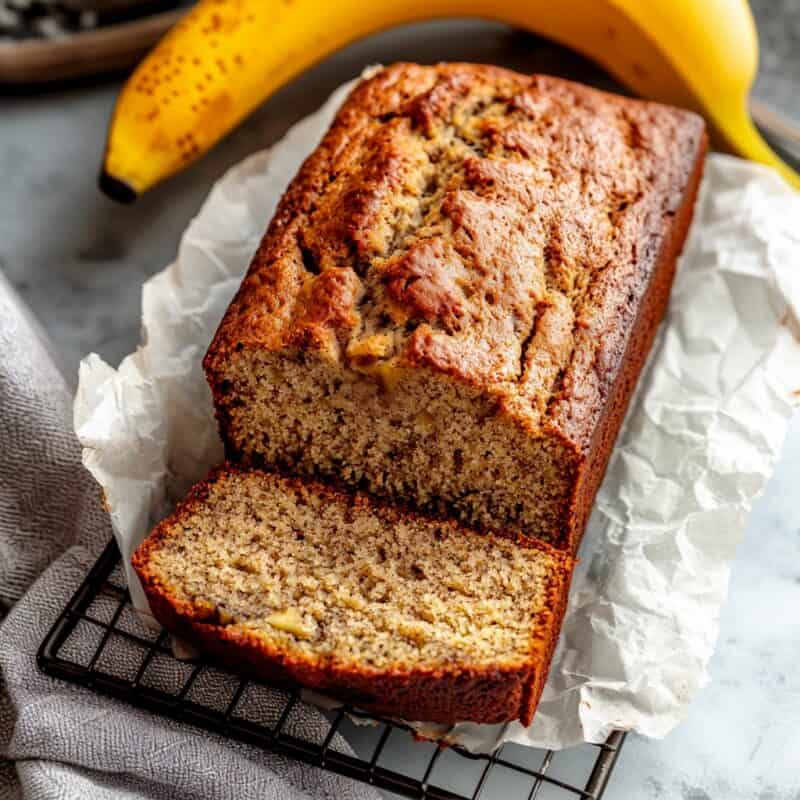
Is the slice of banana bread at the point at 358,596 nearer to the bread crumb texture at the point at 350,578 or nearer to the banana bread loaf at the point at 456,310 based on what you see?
the bread crumb texture at the point at 350,578

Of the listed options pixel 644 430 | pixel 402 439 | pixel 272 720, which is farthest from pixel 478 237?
pixel 272 720

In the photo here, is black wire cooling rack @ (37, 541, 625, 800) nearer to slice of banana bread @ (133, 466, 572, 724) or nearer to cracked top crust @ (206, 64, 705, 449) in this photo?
slice of banana bread @ (133, 466, 572, 724)

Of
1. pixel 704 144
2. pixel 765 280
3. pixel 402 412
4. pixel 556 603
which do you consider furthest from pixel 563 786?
pixel 704 144

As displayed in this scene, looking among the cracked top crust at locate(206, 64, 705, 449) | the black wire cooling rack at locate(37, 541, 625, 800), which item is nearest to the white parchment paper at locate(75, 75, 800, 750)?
the black wire cooling rack at locate(37, 541, 625, 800)

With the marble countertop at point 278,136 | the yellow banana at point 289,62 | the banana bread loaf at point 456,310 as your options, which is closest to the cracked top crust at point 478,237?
the banana bread loaf at point 456,310

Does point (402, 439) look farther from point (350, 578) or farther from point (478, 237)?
point (478, 237)

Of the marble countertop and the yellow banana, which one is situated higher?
the yellow banana
